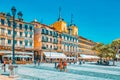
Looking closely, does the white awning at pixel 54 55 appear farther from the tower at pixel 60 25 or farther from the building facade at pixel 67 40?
the tower at pixel 60 25

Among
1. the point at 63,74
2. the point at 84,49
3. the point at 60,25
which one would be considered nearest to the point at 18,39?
the point at 60,25

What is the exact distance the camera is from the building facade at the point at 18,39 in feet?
173

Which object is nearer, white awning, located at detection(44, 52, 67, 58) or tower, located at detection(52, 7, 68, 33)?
white awning, located at detection(44, 52, 67, 58)

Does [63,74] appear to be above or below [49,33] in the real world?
below

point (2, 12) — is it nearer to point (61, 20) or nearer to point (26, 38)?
point (26, 38)

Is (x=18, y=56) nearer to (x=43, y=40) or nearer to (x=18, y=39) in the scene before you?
(x=18, y=39)

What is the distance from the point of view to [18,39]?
5694 cm

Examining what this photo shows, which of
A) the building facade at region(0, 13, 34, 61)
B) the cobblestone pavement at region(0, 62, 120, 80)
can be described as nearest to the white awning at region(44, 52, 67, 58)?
the building facade at region(0, 13, 34, 61)

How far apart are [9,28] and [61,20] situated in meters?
31.6

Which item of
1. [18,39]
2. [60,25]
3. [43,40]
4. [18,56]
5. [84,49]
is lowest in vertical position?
[18,56]

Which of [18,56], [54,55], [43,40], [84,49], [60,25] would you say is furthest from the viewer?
[84,49]

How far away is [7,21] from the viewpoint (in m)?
54.1

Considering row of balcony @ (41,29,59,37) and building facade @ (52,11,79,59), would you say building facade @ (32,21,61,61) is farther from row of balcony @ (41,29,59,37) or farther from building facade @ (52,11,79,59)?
building facade @ (52,11,79,59)

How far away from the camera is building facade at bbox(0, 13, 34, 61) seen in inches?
2071
